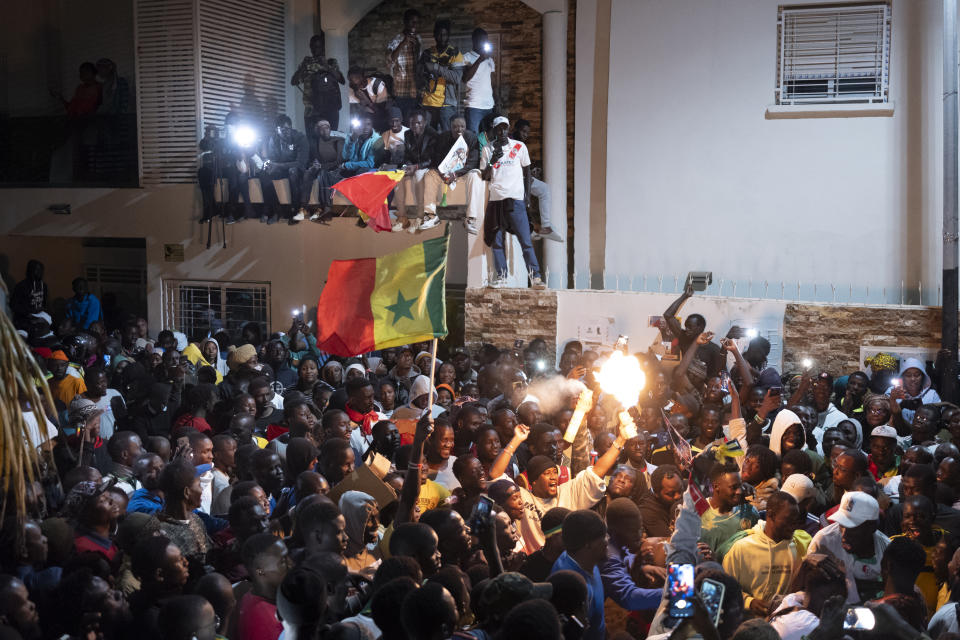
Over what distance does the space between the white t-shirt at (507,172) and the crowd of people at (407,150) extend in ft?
0.04

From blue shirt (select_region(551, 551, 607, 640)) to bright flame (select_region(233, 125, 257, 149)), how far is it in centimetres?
1090

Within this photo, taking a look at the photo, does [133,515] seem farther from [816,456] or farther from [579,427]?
[816,456]

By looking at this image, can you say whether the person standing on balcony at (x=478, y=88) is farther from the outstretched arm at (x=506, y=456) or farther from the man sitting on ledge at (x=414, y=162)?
the outstretched arm at (x=506, y=456)

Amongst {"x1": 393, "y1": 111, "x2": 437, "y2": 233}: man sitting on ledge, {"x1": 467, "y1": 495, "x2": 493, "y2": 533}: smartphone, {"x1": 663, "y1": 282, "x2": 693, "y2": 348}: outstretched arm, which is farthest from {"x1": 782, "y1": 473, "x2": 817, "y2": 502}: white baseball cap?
{"x1": 393, "y1": 111, "x2": 437, "y2": 233}: man sitting on ledge

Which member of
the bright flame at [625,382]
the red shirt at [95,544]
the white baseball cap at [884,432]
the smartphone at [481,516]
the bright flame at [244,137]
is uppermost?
the bright flame at [244,137]

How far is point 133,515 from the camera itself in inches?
234

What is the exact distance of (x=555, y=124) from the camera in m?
15.6

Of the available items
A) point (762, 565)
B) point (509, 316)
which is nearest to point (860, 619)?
point (762, 565)

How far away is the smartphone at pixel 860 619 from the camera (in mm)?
4539

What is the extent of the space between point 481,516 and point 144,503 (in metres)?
2.33

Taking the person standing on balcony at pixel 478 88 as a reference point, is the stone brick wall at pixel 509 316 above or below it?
below

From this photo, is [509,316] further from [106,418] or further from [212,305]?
[106,418]

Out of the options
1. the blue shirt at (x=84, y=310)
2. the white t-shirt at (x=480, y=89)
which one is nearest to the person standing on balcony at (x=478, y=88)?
the white t-shirt at (x=480, y=89)

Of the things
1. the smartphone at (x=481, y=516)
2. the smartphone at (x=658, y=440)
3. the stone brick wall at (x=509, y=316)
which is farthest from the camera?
the stone brick wall at (x=509, y=316)
